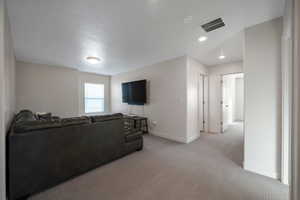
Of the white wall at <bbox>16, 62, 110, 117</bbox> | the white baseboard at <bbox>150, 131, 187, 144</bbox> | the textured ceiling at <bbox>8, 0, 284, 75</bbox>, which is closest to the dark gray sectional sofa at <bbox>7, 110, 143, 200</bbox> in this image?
the textured ceiling at <bbox>8, 0, 284, 75</bbox>

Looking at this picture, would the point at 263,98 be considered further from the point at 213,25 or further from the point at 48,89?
the point at 48,89

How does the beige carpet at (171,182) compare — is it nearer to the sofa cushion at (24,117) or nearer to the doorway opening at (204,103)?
the sofa cushion at (24,117)

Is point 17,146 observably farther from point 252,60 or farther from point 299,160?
point 252,60

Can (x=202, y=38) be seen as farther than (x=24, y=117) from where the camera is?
Yes

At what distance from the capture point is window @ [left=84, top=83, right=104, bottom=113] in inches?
245

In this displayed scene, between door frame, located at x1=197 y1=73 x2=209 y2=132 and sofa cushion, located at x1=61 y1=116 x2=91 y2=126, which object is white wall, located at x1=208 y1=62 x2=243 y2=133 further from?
sofa cushion, located at x1=61 y1=116 x2=91 y2=126

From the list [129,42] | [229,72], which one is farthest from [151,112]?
[229,72]

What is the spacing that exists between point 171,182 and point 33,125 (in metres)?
2.14

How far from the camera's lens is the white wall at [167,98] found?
3.75 meters

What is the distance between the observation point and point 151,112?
4.66 m

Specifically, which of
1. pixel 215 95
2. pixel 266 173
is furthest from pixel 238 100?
pixel 266 173

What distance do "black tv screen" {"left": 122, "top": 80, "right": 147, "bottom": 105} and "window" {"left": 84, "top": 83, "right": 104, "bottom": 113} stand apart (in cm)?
197

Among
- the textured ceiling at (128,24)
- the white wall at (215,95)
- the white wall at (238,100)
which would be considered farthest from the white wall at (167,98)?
the white wall at (238,100)

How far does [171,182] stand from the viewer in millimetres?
1912
